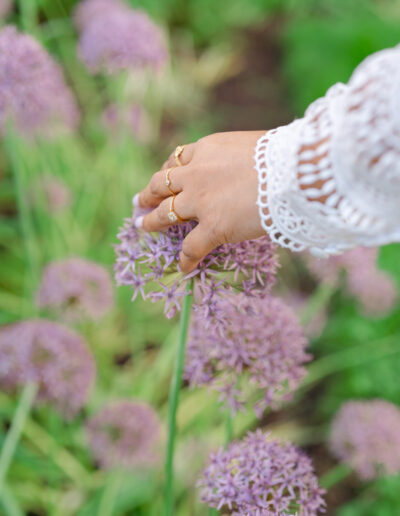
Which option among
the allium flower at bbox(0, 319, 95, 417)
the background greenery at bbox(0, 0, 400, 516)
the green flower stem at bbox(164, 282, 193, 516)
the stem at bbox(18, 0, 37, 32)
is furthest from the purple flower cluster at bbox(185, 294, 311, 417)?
the stem at bbox(18, 0, 37, 32)

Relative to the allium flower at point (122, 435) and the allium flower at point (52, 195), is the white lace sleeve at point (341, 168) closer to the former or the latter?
the allium flower at point (122, 435)

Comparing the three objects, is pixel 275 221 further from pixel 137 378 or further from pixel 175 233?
pixel 137 378

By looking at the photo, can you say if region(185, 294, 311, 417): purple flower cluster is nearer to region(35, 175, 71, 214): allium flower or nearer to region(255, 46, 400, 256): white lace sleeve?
region(255, 46, 400, 256): white lace sleeve

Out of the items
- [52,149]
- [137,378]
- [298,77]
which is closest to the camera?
[137,378]

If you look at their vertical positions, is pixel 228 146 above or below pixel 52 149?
below

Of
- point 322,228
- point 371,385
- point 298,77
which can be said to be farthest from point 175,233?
point 298,77
